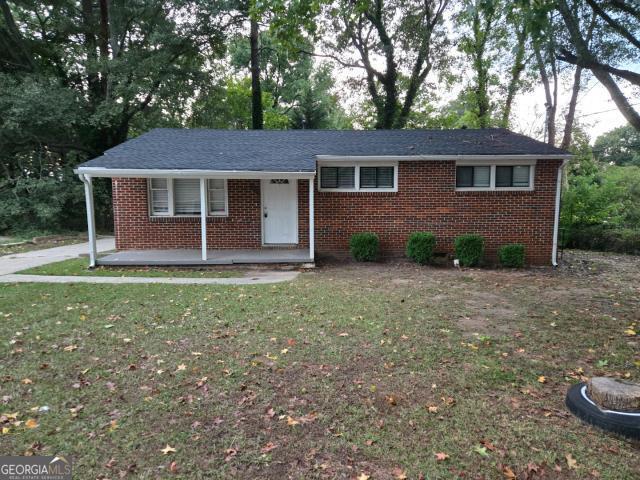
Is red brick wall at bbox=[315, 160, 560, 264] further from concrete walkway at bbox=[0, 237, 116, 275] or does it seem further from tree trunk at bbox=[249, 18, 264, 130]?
tree trunk at bbox=[249, 18, 264, 130]

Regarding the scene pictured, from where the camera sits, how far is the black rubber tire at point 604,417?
2797 millimetres

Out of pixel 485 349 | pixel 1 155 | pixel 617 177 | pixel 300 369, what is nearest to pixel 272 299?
pixel 300 369

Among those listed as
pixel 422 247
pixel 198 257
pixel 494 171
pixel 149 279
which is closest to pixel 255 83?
pixel 198 257

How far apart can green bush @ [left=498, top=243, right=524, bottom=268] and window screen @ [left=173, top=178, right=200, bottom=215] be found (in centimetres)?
865

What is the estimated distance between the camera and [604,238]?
1406 cm

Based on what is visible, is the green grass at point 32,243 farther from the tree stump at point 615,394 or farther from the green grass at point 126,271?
the tree stump at point 615,394

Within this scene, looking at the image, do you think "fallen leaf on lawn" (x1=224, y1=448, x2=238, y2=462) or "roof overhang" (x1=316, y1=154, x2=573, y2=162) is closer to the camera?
"fallen leaf on lawn" (x1=224, y1=448, x2=238, y2=462)

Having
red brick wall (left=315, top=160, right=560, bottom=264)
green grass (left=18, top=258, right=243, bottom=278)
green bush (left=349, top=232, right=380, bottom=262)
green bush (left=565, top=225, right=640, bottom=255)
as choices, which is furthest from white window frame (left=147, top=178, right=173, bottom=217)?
green bush (left=565, top=225, right=640, bottom=255)

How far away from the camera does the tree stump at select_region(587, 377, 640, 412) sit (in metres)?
2.93

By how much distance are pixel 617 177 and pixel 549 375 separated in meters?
18.1

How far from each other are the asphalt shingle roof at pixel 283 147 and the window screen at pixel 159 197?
3.18 feet

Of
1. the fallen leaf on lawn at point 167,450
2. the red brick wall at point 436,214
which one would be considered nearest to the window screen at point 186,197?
the red brick wall at point 436,214

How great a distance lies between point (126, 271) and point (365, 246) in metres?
6.05

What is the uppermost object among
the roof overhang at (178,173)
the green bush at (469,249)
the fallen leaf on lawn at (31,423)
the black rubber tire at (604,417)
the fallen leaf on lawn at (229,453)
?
the roof overhang at (178,173)
